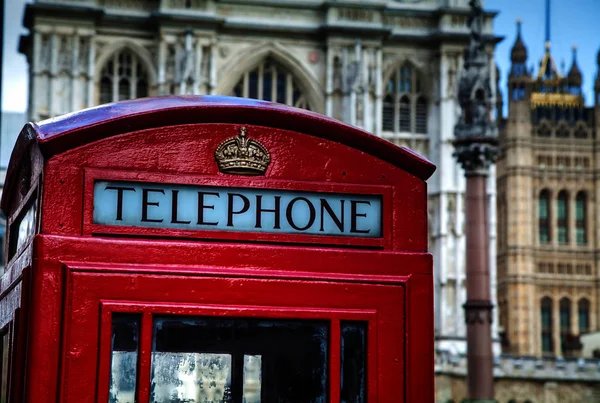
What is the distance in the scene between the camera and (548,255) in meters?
63.7

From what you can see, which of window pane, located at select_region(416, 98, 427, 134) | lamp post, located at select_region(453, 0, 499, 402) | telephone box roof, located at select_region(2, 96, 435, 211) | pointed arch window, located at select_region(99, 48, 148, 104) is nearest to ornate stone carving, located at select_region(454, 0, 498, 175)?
lamp post, located at select_region(453, 0, 499, 402)

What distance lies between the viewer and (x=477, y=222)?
1880 centimetres

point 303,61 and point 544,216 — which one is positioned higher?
point 303,61

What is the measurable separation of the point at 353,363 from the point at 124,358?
0.49 meters

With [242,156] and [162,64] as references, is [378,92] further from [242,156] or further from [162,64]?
[242,156]

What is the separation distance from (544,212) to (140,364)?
63.7 metres

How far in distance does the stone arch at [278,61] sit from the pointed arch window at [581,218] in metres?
33.4

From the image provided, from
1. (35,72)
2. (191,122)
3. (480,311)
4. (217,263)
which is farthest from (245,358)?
(35,72)

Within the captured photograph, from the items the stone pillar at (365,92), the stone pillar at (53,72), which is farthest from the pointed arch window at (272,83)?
the stone pillar at (53,72)

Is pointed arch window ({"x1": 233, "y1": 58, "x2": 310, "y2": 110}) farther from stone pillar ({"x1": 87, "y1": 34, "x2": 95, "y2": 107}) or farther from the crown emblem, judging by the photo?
the crown emblem

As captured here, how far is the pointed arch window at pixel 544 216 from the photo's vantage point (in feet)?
210

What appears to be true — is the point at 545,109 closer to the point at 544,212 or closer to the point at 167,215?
the point at 544,212

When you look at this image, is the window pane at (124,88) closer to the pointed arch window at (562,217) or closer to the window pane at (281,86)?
the window pane at (281,86)

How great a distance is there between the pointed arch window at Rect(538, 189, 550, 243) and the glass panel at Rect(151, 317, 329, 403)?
206 ft
